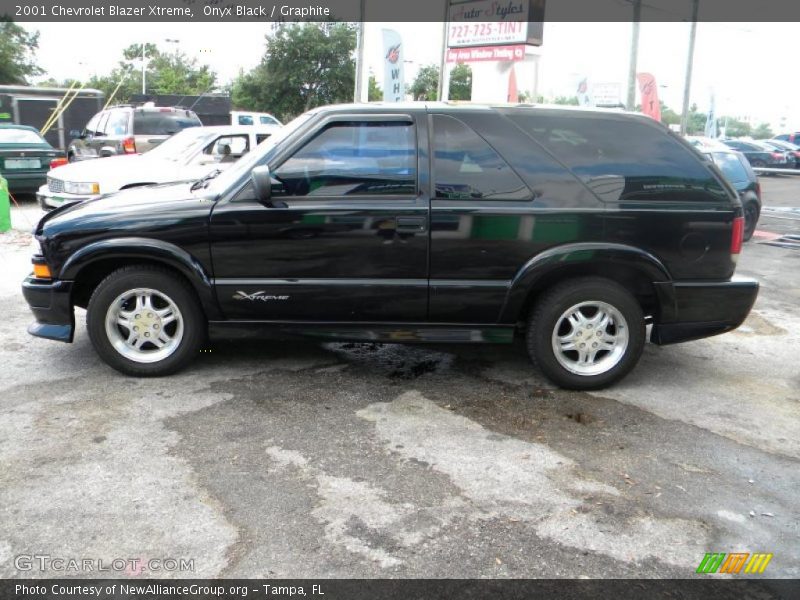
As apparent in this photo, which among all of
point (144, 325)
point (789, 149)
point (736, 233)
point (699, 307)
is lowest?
point (144, 325)

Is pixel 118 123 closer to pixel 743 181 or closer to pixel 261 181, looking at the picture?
pixel 743 181

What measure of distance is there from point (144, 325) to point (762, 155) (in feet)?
107

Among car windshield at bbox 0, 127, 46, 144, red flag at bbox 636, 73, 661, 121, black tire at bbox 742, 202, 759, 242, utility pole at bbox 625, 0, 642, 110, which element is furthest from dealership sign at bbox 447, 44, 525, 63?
car windshield at bbox 0, 127, 46, 144

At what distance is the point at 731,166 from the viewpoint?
1214 cm

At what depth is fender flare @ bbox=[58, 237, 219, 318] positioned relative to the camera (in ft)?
15.3

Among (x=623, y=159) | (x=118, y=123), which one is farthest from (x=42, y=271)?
(x=118, y=123)

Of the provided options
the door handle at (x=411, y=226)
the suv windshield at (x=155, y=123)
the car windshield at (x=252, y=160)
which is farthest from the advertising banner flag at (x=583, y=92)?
the door handle at (x=411, y=226)

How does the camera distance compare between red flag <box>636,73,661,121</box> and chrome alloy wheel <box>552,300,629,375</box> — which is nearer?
chrome alloy wheel <box>552,300,629,375</box>

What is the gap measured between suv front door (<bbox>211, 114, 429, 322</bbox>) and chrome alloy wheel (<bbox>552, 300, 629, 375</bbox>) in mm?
942

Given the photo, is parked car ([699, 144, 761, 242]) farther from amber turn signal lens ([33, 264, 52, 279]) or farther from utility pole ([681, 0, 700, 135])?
utility pole ([681, 0, 700, 135])

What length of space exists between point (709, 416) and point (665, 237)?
114cm

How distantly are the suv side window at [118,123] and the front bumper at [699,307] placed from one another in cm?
1311

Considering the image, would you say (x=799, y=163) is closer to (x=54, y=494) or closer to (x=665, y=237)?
(x=665, y=237)

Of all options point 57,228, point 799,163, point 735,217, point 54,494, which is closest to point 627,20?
point 799,163
